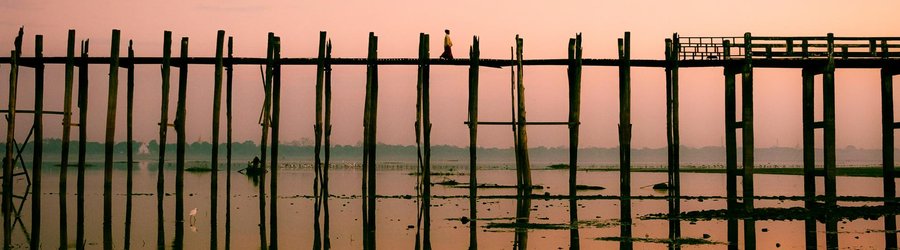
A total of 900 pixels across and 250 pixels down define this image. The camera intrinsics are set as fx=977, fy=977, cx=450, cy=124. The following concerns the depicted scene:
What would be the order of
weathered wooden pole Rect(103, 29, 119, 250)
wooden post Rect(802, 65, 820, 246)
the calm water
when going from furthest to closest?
wooden post Rect(802, 65, 820, 246) < weathered wooden pole Rect(103, 29, 119, 250) < the calm water

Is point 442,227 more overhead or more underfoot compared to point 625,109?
more underfoot

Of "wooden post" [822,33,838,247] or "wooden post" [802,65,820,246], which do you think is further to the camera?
"wooden post" [802,65,820,246]

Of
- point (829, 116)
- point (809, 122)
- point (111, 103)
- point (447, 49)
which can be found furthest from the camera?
point (809, 122)

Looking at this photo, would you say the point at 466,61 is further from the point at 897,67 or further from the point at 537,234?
the point at 897,67

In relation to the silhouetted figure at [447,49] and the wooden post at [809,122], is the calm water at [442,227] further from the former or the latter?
the silhouetted figure at [447,49]

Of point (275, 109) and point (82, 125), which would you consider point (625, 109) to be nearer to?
point (275, 109)

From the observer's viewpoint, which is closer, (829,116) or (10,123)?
(10,123)

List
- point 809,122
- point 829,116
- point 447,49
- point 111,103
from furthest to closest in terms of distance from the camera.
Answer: point 809,122, point 829,116, point 447,49, point 111,103

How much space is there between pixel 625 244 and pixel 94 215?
1805cm

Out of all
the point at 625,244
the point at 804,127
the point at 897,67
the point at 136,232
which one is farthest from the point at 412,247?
the point at 897,67

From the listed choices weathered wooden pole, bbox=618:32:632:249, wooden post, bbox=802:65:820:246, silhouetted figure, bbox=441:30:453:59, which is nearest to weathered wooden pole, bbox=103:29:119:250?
silhouetted figure, bbox=441:30:453:59

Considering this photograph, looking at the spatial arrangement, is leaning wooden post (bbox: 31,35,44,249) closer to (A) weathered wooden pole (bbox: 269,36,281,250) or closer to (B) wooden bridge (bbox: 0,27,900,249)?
(B) wooden bridge (bbox: 0,27,900,249)

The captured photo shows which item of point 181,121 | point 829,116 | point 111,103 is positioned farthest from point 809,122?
point 111,103

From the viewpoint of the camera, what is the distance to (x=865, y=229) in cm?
2189
